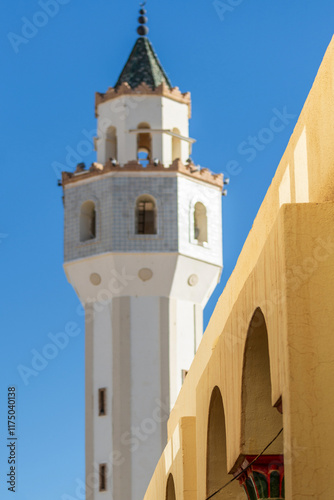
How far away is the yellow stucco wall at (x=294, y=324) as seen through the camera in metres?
7.16

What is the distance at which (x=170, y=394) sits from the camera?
118 feet

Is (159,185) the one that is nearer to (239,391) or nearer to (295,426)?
(239,391)

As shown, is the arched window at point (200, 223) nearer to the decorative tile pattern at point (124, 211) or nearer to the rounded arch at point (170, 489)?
the decorative tile pattern at point (124, 211)

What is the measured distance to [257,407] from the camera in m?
9.53

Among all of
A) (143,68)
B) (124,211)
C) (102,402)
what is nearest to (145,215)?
(124,211)

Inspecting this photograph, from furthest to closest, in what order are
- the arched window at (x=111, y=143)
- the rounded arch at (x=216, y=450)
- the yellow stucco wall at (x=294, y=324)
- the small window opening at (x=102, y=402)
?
1. the arched window at (x=111, y=143)
2. the small window opening at (x=102, y=402)
3. the rounded arch at (x=216, y=450)
4. the yellow stucco wall at (x=294, y=324)

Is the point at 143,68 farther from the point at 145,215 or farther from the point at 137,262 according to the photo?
the point at 137,262

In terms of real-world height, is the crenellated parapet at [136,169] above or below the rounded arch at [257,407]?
above

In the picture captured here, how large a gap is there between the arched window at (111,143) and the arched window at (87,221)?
180 centimetres

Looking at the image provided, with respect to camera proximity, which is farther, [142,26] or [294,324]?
[142,26]

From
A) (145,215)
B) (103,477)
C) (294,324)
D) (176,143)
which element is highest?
(176,143)

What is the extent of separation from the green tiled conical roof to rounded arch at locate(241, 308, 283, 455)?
102ft

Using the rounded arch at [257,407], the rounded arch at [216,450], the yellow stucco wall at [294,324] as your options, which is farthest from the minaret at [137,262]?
the rounded arch at [257,407]

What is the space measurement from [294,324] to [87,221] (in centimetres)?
3198
